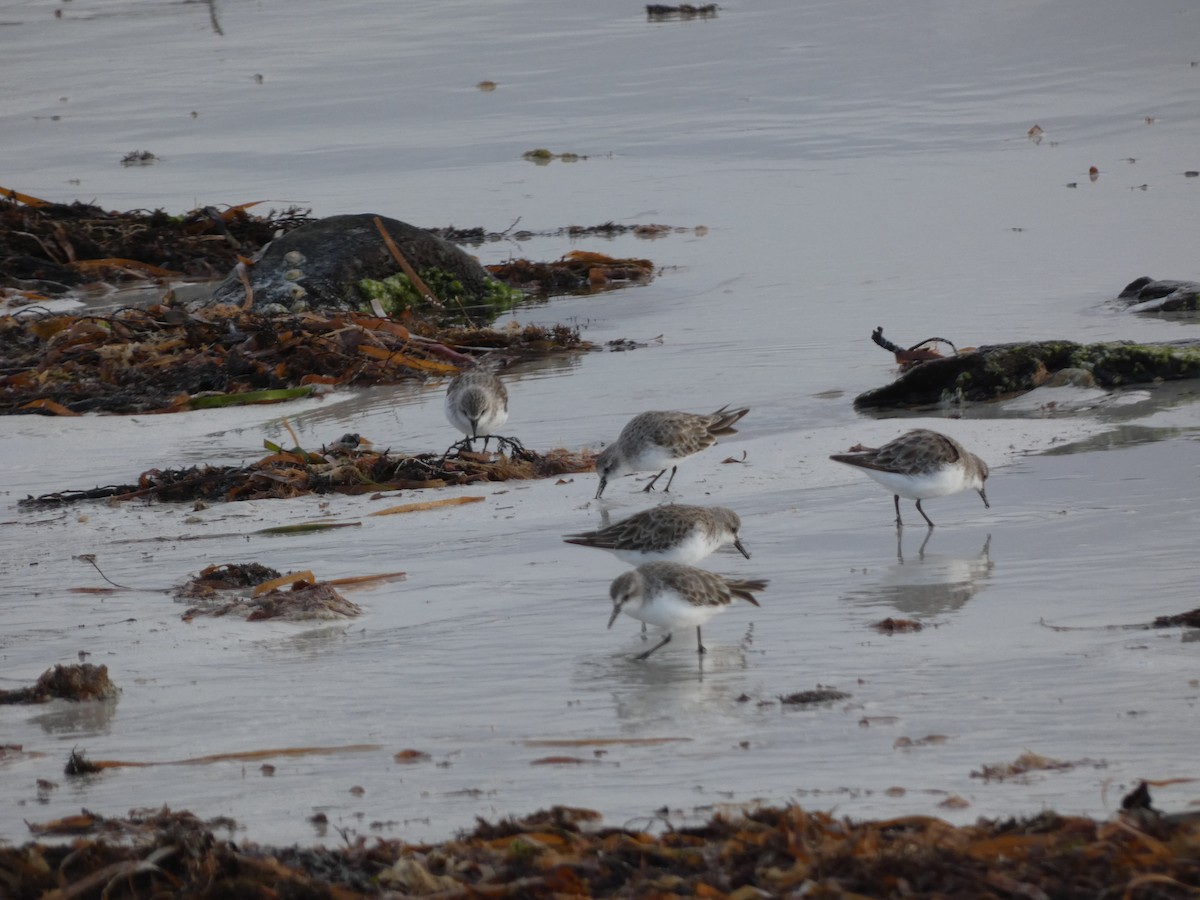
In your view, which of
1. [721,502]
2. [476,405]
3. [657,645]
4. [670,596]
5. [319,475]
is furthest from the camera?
[476,405]

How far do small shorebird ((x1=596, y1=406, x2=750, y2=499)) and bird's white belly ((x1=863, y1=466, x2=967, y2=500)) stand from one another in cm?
121

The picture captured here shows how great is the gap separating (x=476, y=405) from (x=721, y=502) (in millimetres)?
1560

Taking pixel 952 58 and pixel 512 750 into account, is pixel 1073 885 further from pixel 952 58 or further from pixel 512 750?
pixel 952 58

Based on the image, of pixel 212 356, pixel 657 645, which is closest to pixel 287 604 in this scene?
pixel 657 645

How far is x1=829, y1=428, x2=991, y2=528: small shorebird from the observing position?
253 inches

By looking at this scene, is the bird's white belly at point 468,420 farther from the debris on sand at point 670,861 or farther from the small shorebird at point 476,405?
the debris on sand at point 670,861

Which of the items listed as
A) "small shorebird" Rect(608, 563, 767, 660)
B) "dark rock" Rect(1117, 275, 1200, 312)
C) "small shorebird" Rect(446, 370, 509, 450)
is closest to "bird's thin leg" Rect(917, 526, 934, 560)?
"small shorebird" Rect(608, 563, 767, 660)

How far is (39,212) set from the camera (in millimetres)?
15172

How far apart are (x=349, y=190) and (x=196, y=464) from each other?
31.4ft

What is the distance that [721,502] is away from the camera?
24.5 feet

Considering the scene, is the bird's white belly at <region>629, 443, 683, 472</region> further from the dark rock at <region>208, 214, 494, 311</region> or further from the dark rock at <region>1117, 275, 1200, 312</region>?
the dark rock at <region>208, 214, 494, 311</region>

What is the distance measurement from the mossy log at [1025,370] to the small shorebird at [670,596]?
12.9 ft

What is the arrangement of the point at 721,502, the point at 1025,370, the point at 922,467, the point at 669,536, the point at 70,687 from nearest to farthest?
the point at 70,687 < the point at 669,536 < the point at 922,467 < the point at 721,502 < the point at 1025,370

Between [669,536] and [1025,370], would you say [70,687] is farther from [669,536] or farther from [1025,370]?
[1025,370]
